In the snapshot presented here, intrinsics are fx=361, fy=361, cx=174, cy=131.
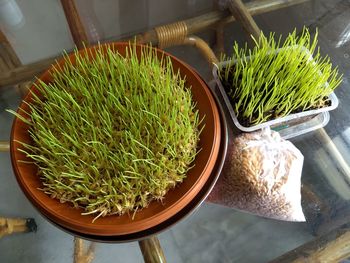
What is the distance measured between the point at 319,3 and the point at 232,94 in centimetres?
46

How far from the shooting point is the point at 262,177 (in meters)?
0.57

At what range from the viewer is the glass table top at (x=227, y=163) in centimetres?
66

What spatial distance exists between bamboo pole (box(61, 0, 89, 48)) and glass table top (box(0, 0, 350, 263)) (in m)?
0.11

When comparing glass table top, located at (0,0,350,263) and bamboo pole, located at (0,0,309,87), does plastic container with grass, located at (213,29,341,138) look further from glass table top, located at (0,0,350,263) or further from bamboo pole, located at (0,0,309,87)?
bamboo pole, located at (0,0,309,87)

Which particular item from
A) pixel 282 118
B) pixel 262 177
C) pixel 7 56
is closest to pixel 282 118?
pixel 282 118

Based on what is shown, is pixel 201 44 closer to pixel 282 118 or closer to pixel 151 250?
pixel 282 118

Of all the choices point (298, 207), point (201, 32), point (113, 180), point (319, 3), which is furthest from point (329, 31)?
point (113, 180)

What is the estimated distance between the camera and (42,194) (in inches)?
18.5

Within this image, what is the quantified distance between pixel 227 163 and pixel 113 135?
210 mm

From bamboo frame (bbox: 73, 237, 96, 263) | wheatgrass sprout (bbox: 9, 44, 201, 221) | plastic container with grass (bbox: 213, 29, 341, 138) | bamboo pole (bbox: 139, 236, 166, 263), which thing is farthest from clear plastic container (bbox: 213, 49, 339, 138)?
bamboo frame (bbox: 73, 237, 96, 263)

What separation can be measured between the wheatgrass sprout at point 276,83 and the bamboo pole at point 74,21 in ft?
1.18

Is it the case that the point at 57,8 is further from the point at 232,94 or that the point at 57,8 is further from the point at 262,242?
the point at 262,242

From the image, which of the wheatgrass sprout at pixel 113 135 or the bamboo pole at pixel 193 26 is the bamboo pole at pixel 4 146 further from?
the wheatgrass sprout at pixel 113 135

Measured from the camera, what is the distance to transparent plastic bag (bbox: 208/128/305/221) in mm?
569
